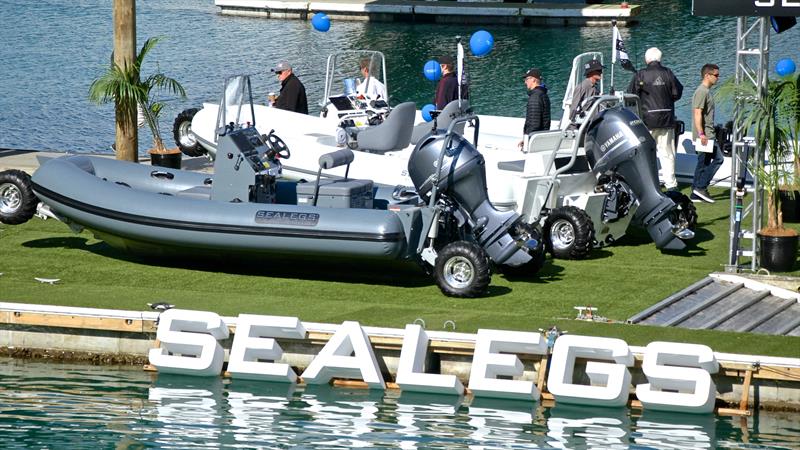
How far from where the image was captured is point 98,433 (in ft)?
33.3

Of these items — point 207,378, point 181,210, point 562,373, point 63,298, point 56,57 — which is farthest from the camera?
point 56,57

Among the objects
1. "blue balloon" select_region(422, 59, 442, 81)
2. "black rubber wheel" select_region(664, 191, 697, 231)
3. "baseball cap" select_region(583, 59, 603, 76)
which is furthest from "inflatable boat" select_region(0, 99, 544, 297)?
"blue balloon" select_region(422, 59, 442, 81)

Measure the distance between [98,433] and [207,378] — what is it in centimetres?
144

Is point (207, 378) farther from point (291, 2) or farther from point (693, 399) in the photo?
point (291, 2)

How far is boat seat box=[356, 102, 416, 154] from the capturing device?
57.3 feet

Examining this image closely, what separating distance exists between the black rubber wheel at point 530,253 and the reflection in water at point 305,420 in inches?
103

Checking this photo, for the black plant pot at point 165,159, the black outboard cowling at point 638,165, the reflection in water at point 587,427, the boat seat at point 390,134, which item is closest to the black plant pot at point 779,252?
the black outboard cowling at point 638,165

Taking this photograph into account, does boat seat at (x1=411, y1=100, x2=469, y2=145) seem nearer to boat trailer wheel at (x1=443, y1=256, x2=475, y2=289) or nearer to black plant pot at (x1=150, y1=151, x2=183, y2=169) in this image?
boat trailer wheel at (x1=443, y1=256, x2=475, y2=289)

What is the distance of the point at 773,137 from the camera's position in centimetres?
1326

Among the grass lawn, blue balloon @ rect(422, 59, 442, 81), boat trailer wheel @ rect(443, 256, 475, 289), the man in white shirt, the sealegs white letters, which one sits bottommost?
the sealegs white letters

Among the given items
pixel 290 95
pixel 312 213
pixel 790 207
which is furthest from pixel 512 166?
pixel 290 95

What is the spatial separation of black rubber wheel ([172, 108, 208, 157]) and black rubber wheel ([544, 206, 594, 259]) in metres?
6.78

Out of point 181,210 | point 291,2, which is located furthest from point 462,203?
point 291,2

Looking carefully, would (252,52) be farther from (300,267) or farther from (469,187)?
(469,187)
